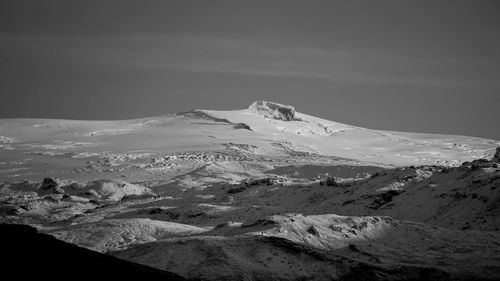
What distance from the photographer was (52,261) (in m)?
14.7

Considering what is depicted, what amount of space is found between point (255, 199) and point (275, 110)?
3636 inches

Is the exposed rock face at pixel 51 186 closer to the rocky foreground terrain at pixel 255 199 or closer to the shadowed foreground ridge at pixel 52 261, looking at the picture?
the rocky foreground terrain at pixel 255 199

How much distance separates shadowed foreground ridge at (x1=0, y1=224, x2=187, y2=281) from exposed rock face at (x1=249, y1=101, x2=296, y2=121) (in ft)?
408

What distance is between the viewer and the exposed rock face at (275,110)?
141000mm

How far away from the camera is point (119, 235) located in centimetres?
2800

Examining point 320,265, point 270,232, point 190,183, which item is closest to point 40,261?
point 320,265

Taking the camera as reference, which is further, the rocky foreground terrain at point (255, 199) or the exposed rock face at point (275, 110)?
the exposed rock face at point (275, 110)

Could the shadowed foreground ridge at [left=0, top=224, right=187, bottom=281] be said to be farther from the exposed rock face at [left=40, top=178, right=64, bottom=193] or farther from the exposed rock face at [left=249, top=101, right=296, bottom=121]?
the exposed rock face at [left=249, top=101, right=296, bottom=121]

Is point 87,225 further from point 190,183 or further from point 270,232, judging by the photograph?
point 190,183

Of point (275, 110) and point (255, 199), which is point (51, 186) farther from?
point (275, 110)

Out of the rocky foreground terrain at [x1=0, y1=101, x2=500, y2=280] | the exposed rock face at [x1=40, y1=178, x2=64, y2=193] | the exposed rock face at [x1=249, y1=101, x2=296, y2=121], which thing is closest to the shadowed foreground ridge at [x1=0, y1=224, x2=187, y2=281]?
the rocky foreground terrain at [x1=0, y1=101, x2=500, y2=280]

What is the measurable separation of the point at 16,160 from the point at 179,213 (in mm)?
58998

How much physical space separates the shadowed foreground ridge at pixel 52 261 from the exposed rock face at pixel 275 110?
124407 mm

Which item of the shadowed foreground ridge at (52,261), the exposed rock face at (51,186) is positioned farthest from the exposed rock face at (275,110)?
the shadowed foreground ridge at (52,261)
